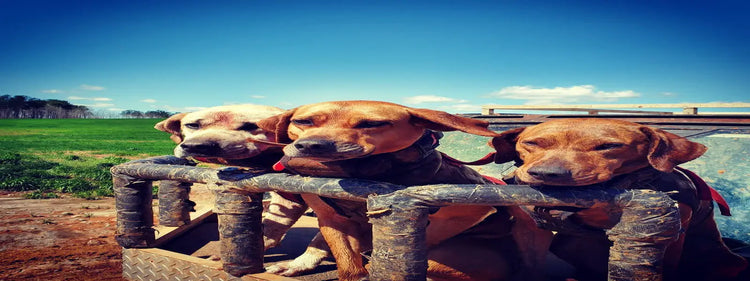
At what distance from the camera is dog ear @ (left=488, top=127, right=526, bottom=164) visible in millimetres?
1960

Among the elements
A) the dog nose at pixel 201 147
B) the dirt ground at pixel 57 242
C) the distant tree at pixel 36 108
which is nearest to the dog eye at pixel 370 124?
the dog nose at pixel 201 147

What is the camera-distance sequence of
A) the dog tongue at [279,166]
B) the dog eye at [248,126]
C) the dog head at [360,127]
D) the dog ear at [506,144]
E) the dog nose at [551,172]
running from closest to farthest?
the dog nose at [551,172]
the dog head at [360,127]
the dog ear at [506,144]
the dog tongue at [279,166]
the dog eye at [248,126]

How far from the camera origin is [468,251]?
7.43 feet

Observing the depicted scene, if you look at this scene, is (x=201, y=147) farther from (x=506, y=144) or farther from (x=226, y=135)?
(x=506, y=144)

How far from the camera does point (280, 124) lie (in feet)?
6.69

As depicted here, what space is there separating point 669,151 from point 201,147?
185cm

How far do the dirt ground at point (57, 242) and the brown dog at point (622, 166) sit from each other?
3280mm

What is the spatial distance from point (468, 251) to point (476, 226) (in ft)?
0.44

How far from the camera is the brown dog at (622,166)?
1.62 m

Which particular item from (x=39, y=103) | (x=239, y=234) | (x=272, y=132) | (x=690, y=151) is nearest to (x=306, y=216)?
(x=239, y=234)

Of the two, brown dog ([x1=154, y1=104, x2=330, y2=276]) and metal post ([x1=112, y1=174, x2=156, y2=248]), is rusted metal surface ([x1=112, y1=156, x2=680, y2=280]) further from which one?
metal post ([x1=112, y1=174, x2=156, y2=248])

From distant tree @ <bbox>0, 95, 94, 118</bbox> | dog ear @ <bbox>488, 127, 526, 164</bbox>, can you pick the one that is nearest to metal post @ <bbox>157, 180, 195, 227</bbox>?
dog ear @ <bbox>488, 127, 526, 164</bbox>

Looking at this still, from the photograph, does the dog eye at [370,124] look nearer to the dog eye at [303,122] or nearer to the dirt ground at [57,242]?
the dog eye at [303,122]

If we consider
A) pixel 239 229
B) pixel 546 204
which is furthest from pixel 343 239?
pixel 546 204
